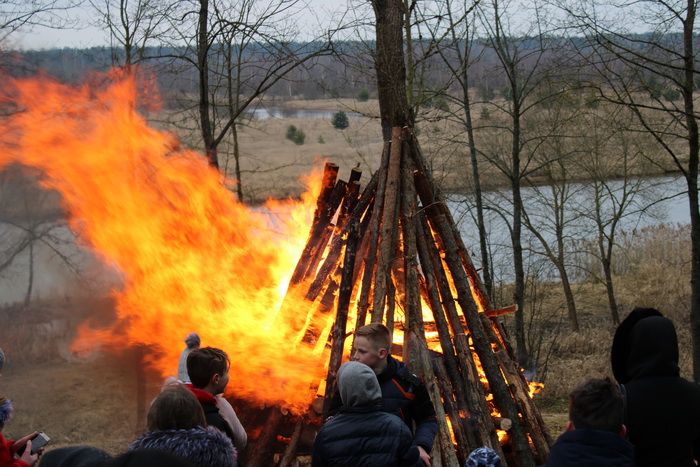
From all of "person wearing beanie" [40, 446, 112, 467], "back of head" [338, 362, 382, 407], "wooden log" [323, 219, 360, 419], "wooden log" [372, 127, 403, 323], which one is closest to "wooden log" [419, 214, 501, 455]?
"wooden log" [372, 127, 403, 323]

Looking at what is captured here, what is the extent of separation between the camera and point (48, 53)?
34.1 feet

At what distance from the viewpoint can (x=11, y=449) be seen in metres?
3.88

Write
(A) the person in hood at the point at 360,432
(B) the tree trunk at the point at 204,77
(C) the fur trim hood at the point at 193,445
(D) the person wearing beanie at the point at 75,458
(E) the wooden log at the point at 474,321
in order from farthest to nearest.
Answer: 1. (B) the tree trunk at the point at 204,77
2. (E) the wooden log at the point at 474,321
3. (A) the person in hood at the point at 360,432
4. (C) the fur trim hood at the point at 193,445
5. (D) the person wearing beanie at the point at 75,458

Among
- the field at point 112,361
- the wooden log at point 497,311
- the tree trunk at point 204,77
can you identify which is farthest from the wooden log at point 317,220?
the tree trunk at point 204,77

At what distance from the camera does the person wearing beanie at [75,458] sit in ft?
8.79

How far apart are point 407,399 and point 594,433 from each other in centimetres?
153

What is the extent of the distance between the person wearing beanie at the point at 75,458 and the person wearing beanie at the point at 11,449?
4.02ft

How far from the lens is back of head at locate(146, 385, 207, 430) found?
9.50 ft

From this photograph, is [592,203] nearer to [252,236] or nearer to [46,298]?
[252,236]

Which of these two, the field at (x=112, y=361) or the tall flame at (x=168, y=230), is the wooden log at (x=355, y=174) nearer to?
the tall flame at (x=168, y=230)

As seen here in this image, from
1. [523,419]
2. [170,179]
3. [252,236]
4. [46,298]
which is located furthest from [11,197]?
[523,419]

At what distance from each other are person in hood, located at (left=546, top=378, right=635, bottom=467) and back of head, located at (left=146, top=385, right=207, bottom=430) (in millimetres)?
1756

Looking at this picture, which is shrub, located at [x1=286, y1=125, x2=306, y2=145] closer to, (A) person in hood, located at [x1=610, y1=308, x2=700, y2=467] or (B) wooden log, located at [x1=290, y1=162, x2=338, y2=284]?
(B) wooden log, located at [x1=290, y1=162, x2=338, y2=284]

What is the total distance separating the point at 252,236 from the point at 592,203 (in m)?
15.1
